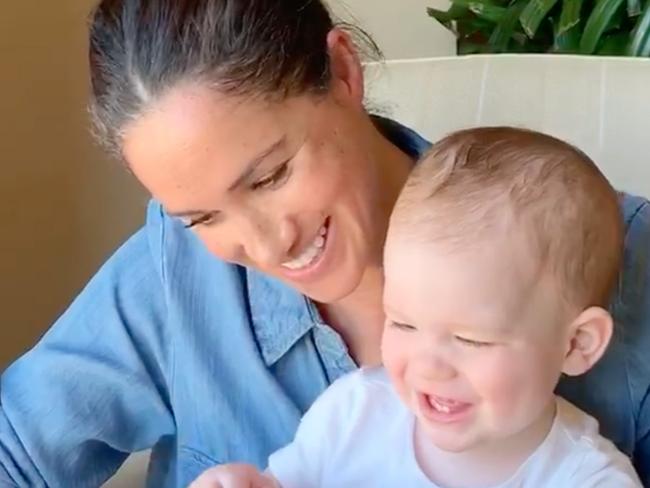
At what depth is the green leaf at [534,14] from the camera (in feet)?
7.06

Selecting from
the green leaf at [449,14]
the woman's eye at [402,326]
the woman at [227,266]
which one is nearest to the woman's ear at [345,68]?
the woman at [227,266]

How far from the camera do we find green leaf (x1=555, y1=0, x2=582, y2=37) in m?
2.12

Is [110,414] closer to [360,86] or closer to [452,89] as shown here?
[360,86]

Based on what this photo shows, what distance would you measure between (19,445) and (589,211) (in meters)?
0.60

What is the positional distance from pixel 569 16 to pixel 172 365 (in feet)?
3.54

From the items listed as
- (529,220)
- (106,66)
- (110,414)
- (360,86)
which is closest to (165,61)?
(106,66)

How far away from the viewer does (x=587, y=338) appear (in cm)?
103

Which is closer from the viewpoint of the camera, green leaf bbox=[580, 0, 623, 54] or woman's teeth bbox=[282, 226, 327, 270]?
woman's teeth bbox=[282, 226, 327, 270]

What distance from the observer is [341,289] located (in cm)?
115

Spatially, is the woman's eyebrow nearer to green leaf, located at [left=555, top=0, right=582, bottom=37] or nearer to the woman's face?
the woman's face

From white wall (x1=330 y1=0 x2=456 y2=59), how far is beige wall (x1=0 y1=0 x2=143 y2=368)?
1.93 ft

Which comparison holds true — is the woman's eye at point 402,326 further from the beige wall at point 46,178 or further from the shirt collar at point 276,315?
the beige wall at point 46,178

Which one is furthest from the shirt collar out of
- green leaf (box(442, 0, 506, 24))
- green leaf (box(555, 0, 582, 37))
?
green leaf (box(442, 0, 506, 24))

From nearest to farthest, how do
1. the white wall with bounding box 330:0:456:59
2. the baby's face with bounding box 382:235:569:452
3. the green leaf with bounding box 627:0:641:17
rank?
the baby's face with bounding box 382:235:569:452, the green leaf with bounding box 627:0:641:17, the white wall with bounding box 330:0:456:59
